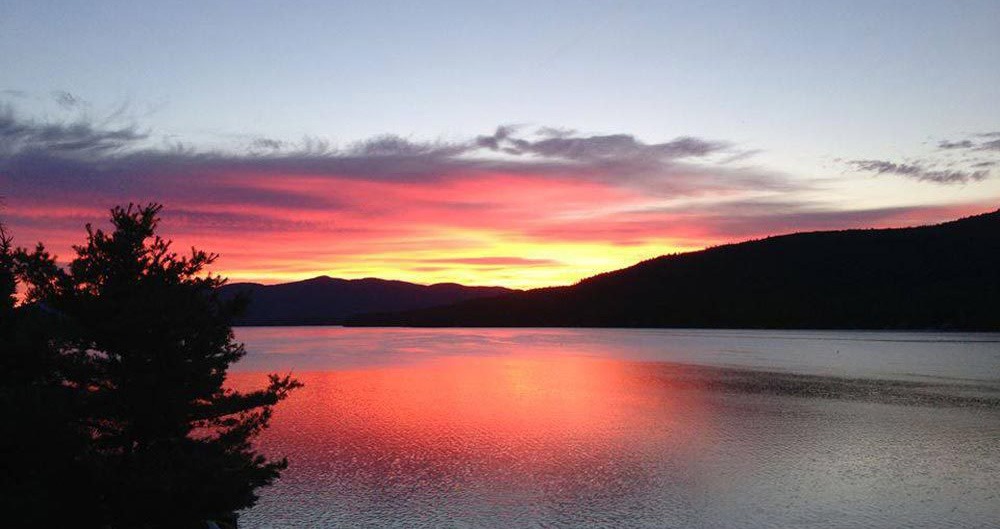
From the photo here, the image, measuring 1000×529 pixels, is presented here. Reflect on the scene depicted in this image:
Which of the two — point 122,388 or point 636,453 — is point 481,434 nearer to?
point 636,453

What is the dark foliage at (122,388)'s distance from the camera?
1234 centimetres

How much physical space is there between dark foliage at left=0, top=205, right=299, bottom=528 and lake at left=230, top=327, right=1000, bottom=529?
24.7 feet

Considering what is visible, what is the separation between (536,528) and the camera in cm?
1989

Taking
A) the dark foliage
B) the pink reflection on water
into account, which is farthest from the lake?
the dark foliage

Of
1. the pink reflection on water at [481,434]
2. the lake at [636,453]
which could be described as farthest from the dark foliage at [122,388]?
the pink reflection on water at [481,434]

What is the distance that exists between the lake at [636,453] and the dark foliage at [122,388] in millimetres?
7524

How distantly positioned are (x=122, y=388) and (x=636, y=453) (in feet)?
75.4

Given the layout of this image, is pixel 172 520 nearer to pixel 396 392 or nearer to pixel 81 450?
pixel 81 450

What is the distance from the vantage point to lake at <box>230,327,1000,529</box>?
Result: 21.4 metres

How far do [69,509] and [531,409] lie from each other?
3496cm

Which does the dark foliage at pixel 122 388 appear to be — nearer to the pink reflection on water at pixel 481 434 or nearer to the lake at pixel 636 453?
the lake at pixel 636 453

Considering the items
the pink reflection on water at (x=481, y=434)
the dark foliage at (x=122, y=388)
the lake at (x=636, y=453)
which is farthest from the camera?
the pink reflection on water at (x=481, y=434)

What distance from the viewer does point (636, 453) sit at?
30.6 metres

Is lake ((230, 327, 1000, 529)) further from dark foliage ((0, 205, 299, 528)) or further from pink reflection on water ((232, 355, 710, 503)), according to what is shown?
dark foliage ((0, 205, 299, 528))
